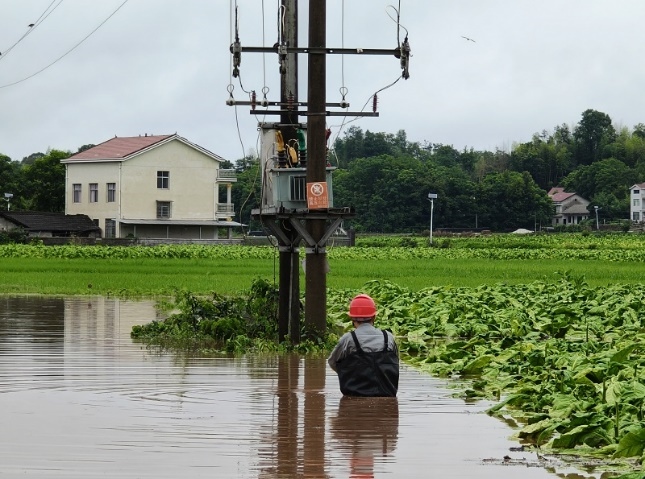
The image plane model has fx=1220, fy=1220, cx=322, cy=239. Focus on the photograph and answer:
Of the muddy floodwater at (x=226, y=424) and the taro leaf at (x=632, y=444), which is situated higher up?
the taro leaf at (x=632, y=444)

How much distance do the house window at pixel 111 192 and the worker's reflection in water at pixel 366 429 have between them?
235 ft

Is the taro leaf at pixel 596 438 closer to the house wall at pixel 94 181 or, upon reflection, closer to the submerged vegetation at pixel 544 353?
the submerged vegetation at pixel 544 353

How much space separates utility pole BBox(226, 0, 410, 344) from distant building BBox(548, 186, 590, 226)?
130573 mm

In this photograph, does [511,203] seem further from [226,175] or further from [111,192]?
[111,192]

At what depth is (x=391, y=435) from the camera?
34.8 feet

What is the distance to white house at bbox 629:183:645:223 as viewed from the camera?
141 metres

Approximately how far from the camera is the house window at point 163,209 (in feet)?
274

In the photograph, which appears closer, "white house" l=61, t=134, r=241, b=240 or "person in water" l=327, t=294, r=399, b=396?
"person in water" l=327, t=294, r=399, b=396

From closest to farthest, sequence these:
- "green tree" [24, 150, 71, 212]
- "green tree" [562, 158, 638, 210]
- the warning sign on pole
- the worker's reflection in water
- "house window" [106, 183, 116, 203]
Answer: the worker's reflection in water < the warning sign on pole < "house window" [106, 183, 116, 203] < "green tree" [24, 150, 71, 212] < "green tree" [562, 158, 638, 210]

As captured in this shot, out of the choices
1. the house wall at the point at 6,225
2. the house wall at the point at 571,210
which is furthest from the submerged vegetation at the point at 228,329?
the house wall at the point at 571,210

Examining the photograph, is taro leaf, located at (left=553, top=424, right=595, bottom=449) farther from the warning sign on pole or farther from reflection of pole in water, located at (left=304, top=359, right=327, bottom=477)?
the warning sign on pole

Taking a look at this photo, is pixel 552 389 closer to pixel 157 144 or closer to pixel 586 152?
pixel 157 144

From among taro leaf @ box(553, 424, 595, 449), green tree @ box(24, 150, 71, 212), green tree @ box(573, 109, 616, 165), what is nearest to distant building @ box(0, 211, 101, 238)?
green tree @ box(24, 150, 71, 212)

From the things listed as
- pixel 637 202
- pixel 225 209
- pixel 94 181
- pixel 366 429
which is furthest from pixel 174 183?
pixel 637 202
